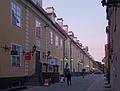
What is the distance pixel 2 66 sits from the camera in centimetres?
2511

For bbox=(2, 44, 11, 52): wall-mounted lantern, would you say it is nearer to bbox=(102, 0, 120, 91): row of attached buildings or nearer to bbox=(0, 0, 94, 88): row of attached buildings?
bbox=(0, 0, 94, 88): row of attached buildings

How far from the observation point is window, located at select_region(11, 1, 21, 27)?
27.7 metres

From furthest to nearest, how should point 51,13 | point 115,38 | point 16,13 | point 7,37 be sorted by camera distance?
point 51,13, point 16,13, point 7,37, point 115,38

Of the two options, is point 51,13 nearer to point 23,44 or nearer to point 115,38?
point 23,44

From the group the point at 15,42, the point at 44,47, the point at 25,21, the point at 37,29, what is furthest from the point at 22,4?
the point at 44,47

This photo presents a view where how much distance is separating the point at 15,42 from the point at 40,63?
10.0 metres

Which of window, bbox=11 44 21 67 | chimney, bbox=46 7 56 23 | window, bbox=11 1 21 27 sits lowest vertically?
window, bbox=11 44 21 67

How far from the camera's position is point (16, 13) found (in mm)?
28781

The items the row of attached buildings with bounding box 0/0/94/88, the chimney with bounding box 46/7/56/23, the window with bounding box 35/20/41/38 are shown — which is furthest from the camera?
the chimney with bounding box 46/7/56/23

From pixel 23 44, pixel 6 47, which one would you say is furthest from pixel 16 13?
pixel 6 47

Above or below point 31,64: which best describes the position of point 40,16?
above

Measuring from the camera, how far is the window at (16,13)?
27.7 meters

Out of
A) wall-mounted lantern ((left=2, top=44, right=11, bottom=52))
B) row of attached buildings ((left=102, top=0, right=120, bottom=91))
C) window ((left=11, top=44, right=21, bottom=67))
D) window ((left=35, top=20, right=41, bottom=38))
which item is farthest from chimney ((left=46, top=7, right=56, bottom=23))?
row of attached buildings ((left=102, top=0, right=120, bottom=91))

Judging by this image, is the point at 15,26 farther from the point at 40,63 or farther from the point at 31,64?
the point at 40,63
